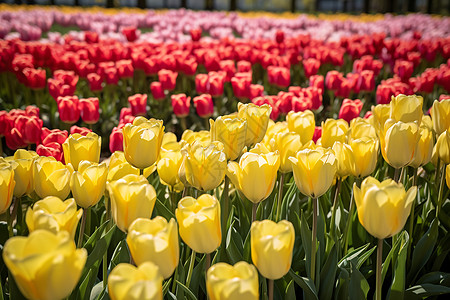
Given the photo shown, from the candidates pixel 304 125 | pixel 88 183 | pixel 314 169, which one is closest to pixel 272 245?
pixel 314 169

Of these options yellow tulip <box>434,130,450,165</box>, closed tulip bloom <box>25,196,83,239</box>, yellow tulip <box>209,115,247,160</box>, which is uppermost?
yellow tulip <box>209,115,247,160</box>

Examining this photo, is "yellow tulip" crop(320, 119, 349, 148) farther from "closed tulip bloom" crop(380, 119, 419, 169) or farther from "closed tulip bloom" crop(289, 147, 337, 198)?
"closed tulip bloom" crop(289, 147, 337, 198)

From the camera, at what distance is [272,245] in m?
1.11

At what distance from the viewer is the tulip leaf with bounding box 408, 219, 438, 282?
6.29ft

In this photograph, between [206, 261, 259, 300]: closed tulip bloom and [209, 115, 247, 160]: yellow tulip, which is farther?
[209, 115, 247, 160]: yellow tulip

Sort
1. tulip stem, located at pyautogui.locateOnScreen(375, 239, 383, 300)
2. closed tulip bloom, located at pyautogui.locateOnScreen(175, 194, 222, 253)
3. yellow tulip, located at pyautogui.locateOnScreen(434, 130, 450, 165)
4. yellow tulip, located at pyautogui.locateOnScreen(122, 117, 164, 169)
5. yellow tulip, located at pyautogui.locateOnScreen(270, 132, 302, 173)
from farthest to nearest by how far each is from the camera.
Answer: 1. yellow tulip, located at pyautogui.locateOnScreen(434, 130, 450, 165)
2. yellow tulip, located at pyautogui.locateOnScreen(270, 132, 302, 173)
3. yellow tulip, located at pyautogui.locateOnScreen(122, 117, 164, 169)
4. tulip stem, located at pyautogui.locateOnScreen(375, 239, 383, 300)
5. closed tulip bloom, located at pyautogui.locateOnScreen(175, 194, 222, 253)

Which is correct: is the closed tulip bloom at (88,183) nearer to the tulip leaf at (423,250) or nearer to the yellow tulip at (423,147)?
the yellow tulip at (423,147)

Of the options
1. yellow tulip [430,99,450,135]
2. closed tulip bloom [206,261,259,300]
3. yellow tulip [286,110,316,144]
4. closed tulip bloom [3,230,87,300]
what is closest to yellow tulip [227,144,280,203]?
closed tulip bloom [206,261,259,300]

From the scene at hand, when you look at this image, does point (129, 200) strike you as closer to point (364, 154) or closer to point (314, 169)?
point (314, 169)

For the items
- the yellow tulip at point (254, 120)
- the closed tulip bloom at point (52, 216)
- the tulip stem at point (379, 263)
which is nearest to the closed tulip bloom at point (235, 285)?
the closed tulip bloom at point (52, 216)

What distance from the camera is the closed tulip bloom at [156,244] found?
3.52 feet

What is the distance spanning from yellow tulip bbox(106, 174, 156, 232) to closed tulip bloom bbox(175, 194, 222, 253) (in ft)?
0.36

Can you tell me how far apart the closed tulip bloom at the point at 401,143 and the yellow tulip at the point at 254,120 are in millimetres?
453

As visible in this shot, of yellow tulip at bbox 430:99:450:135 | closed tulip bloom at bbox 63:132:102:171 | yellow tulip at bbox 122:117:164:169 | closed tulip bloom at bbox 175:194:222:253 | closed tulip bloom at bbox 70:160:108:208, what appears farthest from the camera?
yellow tulip at bbox 430:99:450:135
